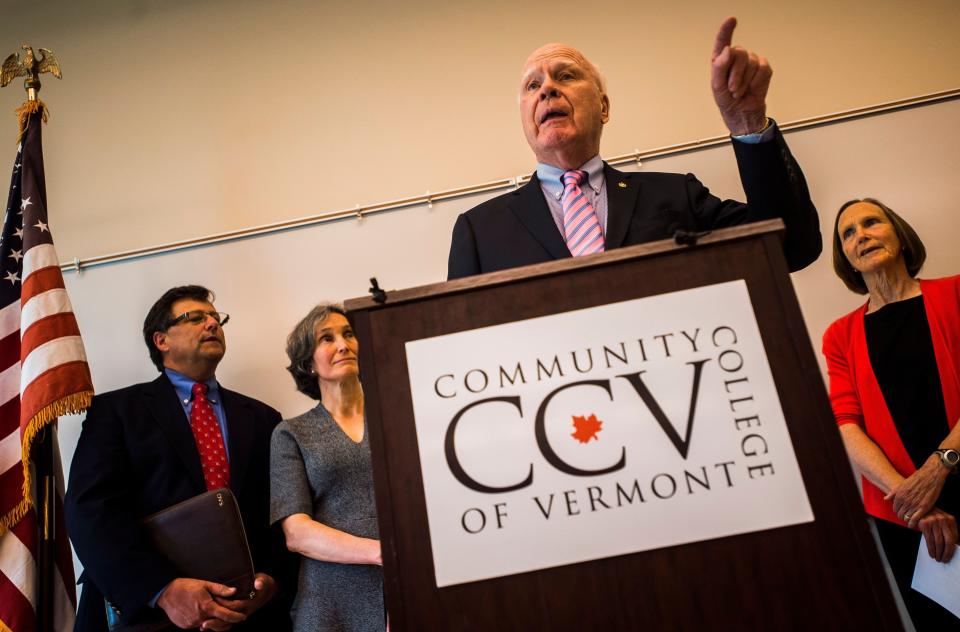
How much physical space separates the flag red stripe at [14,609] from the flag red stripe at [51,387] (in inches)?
20.1

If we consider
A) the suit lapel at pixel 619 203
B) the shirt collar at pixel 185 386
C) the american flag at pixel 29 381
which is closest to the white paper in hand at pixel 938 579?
the suit lapel at pixel 619 203

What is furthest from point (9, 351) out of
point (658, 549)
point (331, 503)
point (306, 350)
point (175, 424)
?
point (658, 549)

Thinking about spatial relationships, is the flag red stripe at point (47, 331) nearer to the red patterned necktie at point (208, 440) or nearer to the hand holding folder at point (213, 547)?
the red patterned necktie at point (208, 440)

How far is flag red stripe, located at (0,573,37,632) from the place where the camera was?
2.10 metres

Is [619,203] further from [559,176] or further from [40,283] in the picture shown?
[40,283]

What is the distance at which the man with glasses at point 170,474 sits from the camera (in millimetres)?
1857

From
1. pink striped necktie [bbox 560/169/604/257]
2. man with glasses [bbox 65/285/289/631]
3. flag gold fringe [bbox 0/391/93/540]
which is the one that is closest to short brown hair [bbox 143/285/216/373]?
man with glasses [bbox 65/285/289/631]

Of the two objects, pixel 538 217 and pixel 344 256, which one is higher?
pixel 344 256

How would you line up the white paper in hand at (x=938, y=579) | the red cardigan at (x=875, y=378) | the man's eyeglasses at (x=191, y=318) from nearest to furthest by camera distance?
the white paper in hand at (x=938, y=579) < the red cardigan at (x=875, y=378) < the man's eyeglasses at (x=191, y=318)

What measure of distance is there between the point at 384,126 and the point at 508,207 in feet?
6.08

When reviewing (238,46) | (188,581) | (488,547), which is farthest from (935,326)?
(238,46)

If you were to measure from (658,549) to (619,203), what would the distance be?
2.62 ft

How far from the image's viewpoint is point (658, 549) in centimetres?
79

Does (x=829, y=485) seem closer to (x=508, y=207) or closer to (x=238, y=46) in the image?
(x=508, y=207)
